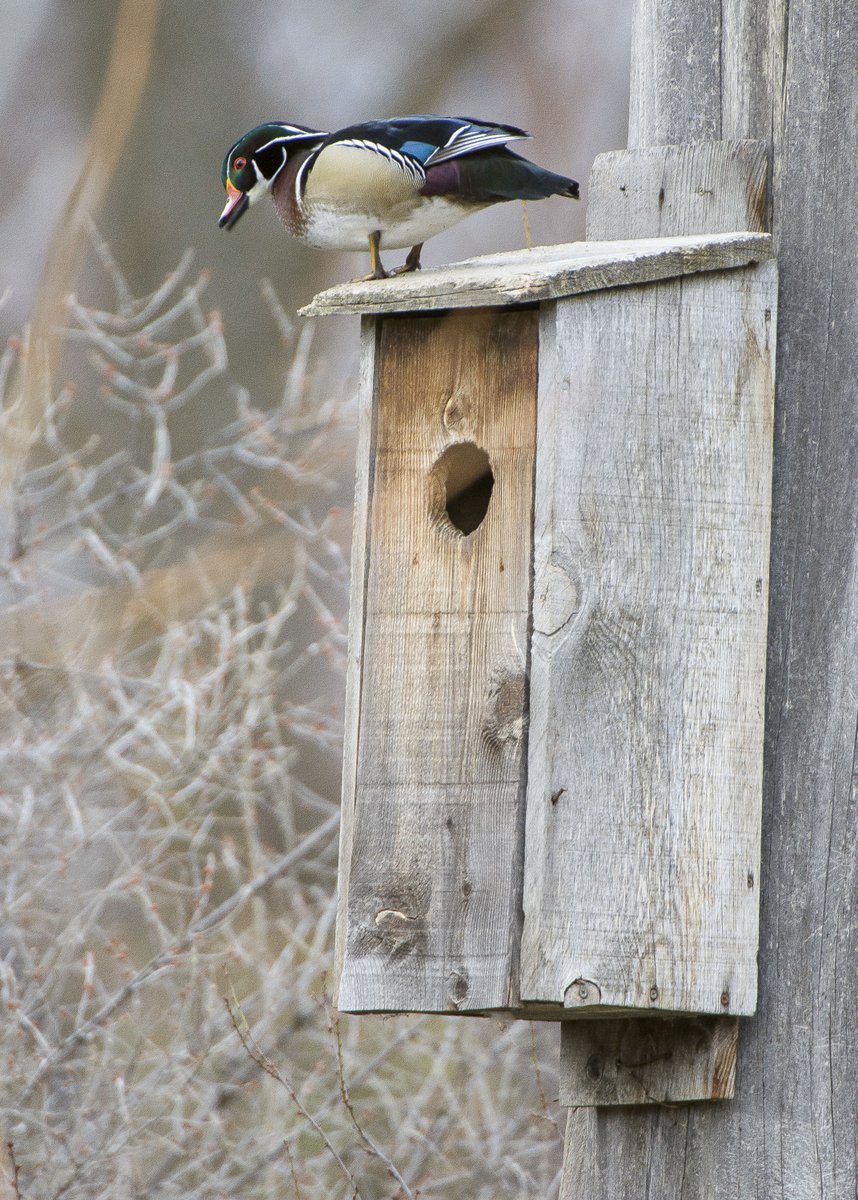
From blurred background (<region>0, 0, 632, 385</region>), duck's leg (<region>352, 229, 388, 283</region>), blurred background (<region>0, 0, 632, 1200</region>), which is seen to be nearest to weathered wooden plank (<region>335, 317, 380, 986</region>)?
duck's leg (<region>352, 229, 388, 283</region>)

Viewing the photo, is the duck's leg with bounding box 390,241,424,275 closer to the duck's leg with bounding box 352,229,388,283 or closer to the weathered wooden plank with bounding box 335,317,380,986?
the duck's leg with bounding box 352,229,388,283

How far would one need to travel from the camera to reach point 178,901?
14.1 feet

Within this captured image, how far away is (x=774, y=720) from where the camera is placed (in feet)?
7.47

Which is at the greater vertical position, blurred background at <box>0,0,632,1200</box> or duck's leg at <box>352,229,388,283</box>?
duck's leg at <box>352,229,388,283</box>

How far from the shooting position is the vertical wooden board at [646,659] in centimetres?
215

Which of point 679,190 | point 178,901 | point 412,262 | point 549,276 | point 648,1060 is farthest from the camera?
point 178,901

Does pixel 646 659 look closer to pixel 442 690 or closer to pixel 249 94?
pixel 442 690

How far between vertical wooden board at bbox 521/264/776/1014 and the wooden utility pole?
0.06m

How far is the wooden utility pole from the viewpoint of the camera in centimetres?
221

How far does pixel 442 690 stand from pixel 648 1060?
59 centimetres

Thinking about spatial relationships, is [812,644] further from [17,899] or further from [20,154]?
[20,154]

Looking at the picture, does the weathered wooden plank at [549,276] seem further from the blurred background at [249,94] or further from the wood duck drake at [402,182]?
the blurred background at [249,94]

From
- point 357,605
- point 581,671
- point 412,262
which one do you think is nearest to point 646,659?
point 581,671

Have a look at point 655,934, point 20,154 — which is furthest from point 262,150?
point 20,154
